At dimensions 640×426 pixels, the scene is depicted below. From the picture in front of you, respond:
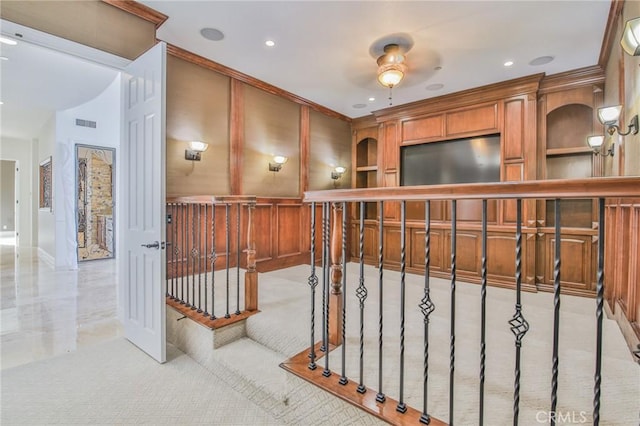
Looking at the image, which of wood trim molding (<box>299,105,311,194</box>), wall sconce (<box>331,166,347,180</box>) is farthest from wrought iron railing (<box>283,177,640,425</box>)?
wall sconce (<box>331,166,347,180</box>)

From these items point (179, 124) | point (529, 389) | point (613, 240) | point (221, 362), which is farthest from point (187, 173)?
point (613, 240)

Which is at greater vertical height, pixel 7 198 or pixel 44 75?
pixel 44 75

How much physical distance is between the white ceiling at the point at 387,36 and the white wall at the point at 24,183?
771cm

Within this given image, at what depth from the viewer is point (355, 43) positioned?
3338 mm

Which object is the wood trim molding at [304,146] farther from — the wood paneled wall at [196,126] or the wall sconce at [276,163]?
the wood paneled wall at [196,126]

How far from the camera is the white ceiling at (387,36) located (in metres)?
2.75

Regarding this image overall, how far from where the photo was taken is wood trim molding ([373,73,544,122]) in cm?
414

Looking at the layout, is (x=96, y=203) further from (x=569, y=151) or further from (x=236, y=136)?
(x=569, y=151)

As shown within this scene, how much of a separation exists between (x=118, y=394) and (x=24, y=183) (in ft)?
30.1

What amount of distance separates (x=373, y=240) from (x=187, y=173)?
137 inches

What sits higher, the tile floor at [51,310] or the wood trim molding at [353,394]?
the wood trim molding at [353,394]

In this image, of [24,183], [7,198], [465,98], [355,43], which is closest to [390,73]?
[355,43]

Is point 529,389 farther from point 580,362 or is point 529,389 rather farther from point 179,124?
point 179,124

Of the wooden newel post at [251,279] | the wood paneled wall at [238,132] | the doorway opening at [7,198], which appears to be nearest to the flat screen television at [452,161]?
the wood paneled wall at [238,132]
